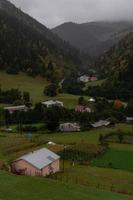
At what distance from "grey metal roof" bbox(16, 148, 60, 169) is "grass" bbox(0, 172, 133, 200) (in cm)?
1117

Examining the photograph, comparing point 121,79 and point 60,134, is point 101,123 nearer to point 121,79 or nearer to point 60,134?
point 60,134

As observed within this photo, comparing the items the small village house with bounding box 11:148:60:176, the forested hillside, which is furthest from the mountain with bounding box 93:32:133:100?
the small village house with bounding box 11:148:60:176

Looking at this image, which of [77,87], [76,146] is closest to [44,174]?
[76,146]

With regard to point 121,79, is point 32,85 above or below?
below

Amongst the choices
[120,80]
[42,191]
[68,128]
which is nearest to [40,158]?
[42,191]

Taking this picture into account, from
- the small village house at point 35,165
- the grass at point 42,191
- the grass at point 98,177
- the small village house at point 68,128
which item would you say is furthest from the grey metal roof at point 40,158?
the small village house at point 68,128

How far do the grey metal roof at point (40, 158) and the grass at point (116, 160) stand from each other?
8308mm

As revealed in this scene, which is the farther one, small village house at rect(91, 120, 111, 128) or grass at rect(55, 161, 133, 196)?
small village house at rect(91, 120, 111, 128)

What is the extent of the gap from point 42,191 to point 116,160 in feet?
102

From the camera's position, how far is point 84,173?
47.3 meters

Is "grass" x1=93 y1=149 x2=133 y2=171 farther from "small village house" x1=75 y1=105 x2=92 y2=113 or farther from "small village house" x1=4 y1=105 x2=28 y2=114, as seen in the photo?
"small village house" x1=75 y1=105 x2=92 y2=113

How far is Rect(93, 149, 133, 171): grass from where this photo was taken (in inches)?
2174

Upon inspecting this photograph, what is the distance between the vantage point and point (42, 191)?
29.5 m

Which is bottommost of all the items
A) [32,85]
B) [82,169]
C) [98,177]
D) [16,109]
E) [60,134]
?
[60,134]
